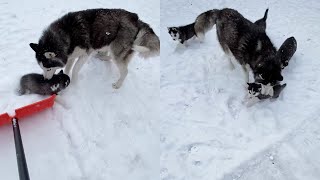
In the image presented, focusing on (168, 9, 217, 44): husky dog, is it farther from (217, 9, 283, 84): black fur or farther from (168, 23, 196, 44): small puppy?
(217, 9, 283, 84): black fur

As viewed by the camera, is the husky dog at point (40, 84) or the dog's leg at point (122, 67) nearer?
the husky dog at point (40, 84)

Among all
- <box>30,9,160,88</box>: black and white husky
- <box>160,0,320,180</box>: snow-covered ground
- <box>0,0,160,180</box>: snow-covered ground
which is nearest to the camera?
<box>0,0,160,180</box>: snow-covered ground

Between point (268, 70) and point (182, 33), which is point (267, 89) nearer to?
point (268, 70)

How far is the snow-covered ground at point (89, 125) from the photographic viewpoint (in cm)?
376

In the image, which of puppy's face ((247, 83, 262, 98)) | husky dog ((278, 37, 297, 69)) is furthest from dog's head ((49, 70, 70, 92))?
husky dog ((278, 37, 297, 69))

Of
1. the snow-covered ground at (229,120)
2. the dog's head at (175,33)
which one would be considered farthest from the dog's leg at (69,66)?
A: the dog's head at (175,33)

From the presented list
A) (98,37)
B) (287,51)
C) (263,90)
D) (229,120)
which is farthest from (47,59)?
(287,51)

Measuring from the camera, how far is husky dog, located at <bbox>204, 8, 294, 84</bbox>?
4.75 meters

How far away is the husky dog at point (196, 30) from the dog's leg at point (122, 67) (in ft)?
5.05

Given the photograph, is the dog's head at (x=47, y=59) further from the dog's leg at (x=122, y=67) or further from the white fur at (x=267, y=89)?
the white fur at (x=267, y=89)

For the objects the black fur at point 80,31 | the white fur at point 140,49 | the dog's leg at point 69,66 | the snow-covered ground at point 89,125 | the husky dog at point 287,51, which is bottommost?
the snow-covered ground at point 89,125

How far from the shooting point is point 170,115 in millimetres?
→ 4621

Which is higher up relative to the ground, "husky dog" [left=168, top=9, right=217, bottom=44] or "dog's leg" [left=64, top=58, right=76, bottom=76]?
"husky dog" [left=168, top=9, right=217, bottom=44]

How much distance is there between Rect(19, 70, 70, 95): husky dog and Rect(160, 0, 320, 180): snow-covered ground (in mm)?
1542
